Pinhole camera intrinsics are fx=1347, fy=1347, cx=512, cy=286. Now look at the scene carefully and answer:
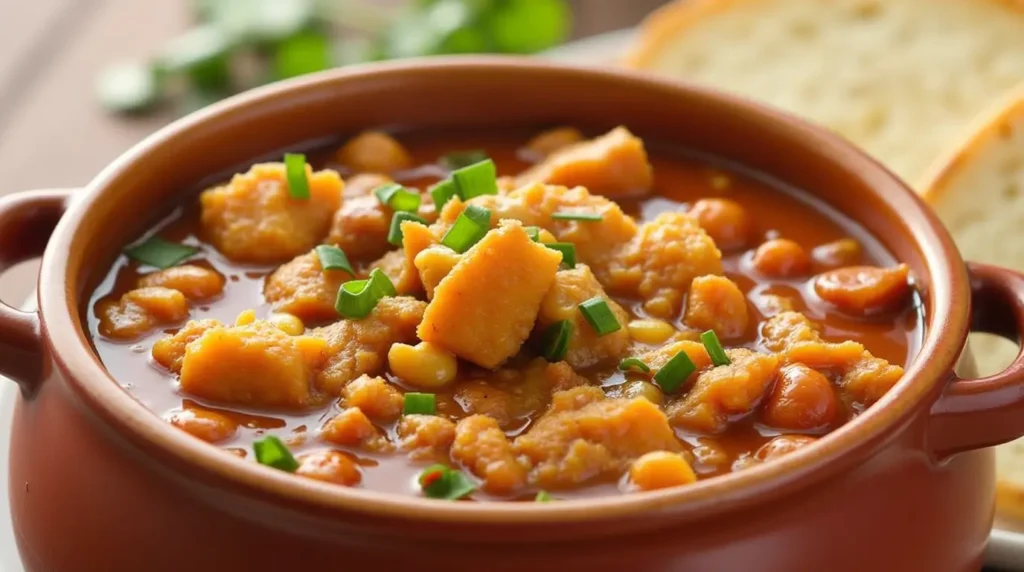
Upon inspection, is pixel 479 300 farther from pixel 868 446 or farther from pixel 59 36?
pixel 59 36

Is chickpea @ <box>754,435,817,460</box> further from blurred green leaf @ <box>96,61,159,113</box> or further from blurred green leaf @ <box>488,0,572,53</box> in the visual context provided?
blurred green leaf @ <box>96,61,159,113</box>

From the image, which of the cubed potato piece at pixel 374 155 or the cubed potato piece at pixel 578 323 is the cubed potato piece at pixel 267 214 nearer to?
the cubed potato piece at pixel 374 155

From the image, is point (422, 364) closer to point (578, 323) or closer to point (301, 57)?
point (578, 323)

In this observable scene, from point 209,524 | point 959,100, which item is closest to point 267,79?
point 959,100

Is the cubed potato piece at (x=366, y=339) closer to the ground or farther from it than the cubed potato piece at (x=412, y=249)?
closer to the ground

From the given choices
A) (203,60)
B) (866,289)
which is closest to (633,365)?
(866,289)

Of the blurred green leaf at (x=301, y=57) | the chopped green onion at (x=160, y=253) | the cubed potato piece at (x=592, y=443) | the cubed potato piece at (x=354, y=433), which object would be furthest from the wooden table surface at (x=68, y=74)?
the cubed potato piece at (x=592, y=443)
